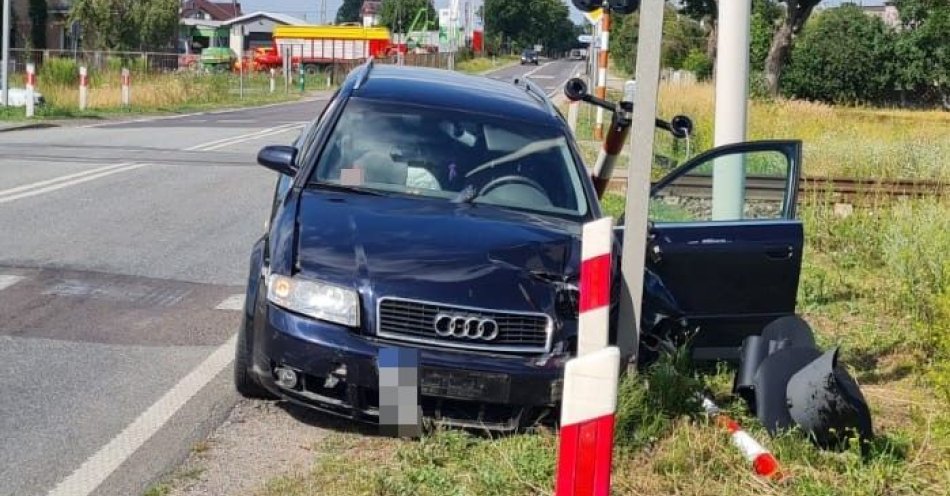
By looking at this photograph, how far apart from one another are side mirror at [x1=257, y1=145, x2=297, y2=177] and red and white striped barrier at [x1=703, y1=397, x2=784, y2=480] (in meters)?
2.60

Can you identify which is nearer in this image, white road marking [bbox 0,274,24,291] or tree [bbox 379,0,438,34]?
white road marking [bbox 0,274,24,291]

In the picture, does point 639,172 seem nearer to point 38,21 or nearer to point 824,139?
point 824,139

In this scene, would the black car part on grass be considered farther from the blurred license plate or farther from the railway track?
the railway track

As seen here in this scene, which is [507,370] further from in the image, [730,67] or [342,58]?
[342,58]

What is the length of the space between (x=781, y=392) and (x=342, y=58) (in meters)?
73.5

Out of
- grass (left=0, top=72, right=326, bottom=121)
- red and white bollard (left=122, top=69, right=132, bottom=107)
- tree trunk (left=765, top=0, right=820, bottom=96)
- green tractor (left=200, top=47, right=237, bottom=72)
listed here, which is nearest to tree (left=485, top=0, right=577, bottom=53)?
green tractor (left=200, top=47, right=237, bottom=72)

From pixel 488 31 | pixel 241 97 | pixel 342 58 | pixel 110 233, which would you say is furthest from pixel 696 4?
pixel 488 31

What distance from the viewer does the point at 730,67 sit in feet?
26.5

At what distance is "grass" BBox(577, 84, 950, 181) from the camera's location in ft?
52.3

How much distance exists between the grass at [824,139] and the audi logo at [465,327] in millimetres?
10016

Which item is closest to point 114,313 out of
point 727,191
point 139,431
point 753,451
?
point 139,431

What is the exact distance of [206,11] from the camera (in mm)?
133125

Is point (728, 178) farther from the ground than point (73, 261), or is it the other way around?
point (728, 178)

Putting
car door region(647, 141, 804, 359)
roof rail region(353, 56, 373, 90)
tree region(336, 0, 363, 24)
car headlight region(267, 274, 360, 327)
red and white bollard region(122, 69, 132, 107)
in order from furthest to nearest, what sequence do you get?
tree region(336, 0, 363, 24) → red and white bollard region(122, 69, 132, 107) → roof rail region(353, 56, 373, 90) → car door region(647, 141, 804, 359) → car headlight region(267, 274, 360, 327)
